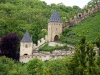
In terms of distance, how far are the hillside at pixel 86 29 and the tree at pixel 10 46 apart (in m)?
8.48

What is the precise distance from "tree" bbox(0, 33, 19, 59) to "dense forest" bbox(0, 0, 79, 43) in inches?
386

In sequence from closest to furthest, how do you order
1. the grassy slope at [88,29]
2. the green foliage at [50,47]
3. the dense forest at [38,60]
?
the dense forest at [38,60] → the green foliage at [50,47] → the grassy slope at [88,29]

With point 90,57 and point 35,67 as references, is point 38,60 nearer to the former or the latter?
point 35,67

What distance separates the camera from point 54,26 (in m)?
79.8

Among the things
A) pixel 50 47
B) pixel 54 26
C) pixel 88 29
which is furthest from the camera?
pixel 54 26

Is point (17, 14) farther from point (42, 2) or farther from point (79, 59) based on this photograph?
point (79, 59)

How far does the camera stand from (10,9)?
134 m

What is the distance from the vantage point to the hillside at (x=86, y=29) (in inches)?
3009

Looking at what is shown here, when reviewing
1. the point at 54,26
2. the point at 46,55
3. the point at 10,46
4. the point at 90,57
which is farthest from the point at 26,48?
the point at 90,57

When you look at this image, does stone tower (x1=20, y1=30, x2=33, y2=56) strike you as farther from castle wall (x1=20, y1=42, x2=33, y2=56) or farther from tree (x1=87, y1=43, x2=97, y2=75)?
tree (x1=87, y1=43, x2=97, y2=75)

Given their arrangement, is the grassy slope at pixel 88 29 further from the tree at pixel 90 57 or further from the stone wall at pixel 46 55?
the tree at pixel 90 57

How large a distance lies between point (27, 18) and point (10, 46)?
41.2 meters

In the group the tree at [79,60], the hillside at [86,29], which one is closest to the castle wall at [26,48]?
the hillside at [86,29]

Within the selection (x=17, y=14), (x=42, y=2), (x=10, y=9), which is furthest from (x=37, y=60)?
(x=42, y=2)
